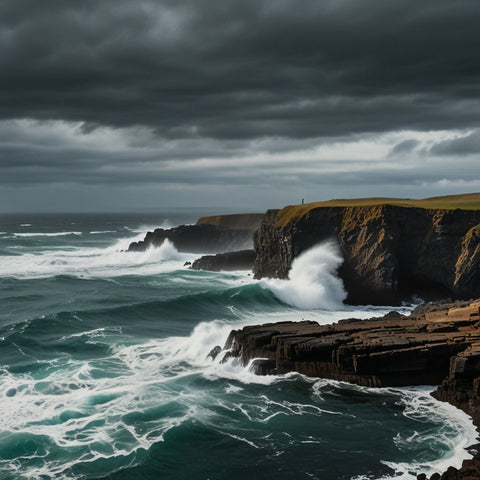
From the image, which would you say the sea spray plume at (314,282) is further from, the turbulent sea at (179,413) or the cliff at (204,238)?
the cliff at (204,238)

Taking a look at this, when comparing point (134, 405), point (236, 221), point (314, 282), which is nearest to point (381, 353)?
point (134, 405)

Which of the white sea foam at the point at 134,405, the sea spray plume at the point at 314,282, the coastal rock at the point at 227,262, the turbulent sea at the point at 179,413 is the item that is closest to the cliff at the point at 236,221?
the coastal rock at the point at 227,262

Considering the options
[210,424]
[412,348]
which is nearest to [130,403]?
[210,424]

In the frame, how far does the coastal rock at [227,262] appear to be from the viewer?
7444 cm

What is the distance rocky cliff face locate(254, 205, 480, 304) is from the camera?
50.5 meters

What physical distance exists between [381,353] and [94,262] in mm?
67133

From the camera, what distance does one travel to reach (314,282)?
53.7m

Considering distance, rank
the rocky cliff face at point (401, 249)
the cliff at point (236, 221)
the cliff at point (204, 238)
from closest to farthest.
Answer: the rocky cliff face at point (401, 249)
the cliff at point (204, 238)
the cliff at point (236, 221)

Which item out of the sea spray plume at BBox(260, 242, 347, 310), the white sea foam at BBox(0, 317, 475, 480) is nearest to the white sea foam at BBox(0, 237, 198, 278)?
the sea spray plume at BBox(260, 242, 347, 310)

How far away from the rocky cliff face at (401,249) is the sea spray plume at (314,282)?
0.83 m

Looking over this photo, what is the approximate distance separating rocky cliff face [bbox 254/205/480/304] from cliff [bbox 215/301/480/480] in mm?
17995

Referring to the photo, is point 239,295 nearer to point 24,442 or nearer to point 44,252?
point 24,442

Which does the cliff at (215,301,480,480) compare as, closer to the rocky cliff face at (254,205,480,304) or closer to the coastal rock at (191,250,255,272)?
the rocky cliff face at (254,205,480,304)

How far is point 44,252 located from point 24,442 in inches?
3329
